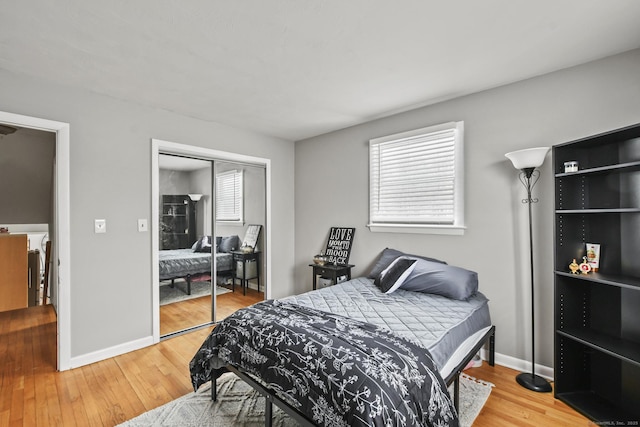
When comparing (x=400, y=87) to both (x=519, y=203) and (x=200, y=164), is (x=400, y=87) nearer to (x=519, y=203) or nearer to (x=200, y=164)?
(x=519, y=203)

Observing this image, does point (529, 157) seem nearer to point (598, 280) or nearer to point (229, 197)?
point (598, 280)

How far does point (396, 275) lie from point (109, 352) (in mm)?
2828

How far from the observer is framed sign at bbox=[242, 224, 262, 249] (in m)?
4.09

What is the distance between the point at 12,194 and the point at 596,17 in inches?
256

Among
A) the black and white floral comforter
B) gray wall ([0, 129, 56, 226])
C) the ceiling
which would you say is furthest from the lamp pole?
gray wall ([0, 129, 56, 226])

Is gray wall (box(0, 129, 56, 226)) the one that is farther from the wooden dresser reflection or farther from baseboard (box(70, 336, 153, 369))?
baseboard (box(70, 336, 153, 369))

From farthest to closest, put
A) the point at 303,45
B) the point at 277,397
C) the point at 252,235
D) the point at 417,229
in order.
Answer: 1. the point at 252,235
2. the point at 417,229
3. the point at 303,45
4. the point at 277,397

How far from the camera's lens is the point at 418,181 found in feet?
10.6

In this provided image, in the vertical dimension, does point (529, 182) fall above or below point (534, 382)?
above

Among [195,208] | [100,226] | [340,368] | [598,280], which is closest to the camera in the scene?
[340,368]

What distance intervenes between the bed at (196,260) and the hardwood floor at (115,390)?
737 mm

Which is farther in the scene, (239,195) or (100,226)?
(239,195)

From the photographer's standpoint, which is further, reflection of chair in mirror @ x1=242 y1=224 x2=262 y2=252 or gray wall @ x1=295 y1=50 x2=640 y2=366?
reflection of chair in mirror @ x1=242 y1=224 x2=262 y2=252

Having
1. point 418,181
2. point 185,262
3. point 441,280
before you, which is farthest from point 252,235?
point 441,280
